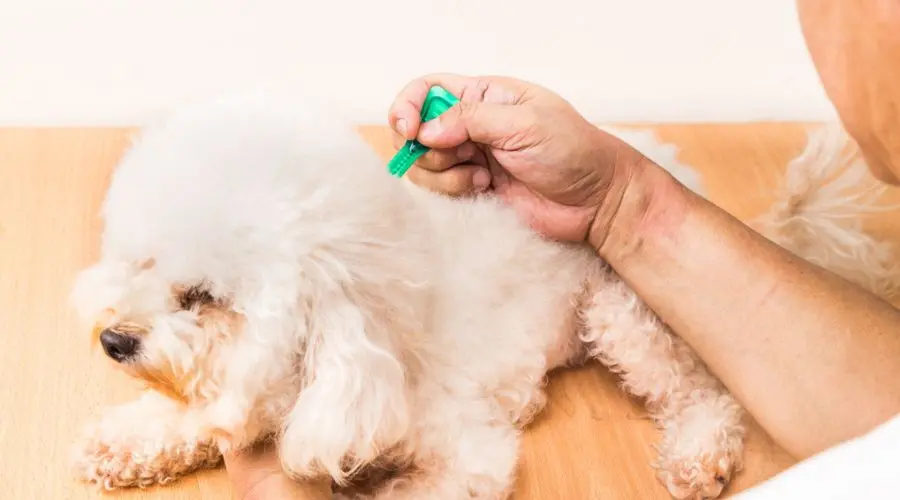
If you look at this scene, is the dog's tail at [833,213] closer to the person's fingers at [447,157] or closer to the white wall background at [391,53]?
the person's fingers at [447,157]

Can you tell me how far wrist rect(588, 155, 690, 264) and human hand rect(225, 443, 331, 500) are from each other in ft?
1.35

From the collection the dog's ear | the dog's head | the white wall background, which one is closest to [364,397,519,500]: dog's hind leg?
the dog's ear

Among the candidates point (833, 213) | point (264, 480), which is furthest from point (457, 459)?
point (833, 213)

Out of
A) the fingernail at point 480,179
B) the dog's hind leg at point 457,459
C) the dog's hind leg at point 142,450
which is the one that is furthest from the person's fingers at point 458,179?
the dog's hind leg at point 142,450

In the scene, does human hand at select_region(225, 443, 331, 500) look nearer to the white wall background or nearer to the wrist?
the wrist

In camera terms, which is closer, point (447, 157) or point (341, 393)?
point (341, 393)

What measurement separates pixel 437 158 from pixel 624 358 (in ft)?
1.02

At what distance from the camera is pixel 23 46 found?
1415 mm

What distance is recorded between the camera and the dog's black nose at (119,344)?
750 mm

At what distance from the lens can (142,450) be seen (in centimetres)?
90

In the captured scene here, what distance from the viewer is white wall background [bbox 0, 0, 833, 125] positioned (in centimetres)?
142

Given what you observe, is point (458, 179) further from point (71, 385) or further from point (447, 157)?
point (71, 385)

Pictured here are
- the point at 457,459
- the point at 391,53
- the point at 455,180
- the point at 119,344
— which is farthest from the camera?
the point at 391,53

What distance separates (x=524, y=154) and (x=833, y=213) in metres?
0.42
